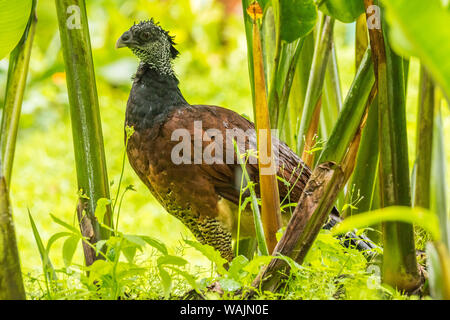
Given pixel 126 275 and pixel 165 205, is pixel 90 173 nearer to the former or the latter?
pixel 126 275

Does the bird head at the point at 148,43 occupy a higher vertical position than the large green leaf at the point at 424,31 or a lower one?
higher

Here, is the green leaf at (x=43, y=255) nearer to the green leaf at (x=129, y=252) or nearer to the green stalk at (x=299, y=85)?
the green leaf at (x=129, y=252)

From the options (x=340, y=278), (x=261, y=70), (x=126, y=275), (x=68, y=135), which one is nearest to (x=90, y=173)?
(x=126, y=275)

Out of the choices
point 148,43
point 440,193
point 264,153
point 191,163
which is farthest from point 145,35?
point 440,193

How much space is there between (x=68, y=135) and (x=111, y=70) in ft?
1.45

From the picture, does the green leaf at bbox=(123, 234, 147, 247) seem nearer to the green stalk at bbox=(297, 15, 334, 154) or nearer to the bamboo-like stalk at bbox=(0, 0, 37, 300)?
the bamboo-like stalk at bbox=(0, 0, 37, 300)

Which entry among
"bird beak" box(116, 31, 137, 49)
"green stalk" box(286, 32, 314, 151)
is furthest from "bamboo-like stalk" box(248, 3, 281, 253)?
"bird beak" box(116, 31, 137, 49)

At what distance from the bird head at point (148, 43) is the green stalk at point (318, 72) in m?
0.46

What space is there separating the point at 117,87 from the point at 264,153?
2680 millimetres

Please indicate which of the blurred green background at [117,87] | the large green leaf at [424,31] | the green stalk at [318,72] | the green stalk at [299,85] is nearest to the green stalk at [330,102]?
the green stalk at [299,85]

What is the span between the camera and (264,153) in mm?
913

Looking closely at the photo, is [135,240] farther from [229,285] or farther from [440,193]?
[440,193]

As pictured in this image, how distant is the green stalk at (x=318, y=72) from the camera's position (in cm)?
117

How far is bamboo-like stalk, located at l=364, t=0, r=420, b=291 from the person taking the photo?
31.0 inches
